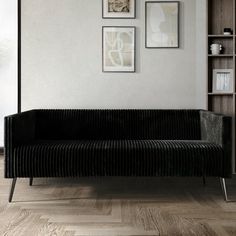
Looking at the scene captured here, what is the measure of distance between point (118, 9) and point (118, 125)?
0.94m

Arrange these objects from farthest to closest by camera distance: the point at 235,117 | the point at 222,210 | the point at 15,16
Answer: the point at 15,16 → the point at 235,117 → the point at 222,210

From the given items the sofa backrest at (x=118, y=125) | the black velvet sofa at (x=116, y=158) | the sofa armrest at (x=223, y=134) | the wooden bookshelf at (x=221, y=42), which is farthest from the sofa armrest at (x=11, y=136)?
the wooden bookshelf at (x=221, y=42)

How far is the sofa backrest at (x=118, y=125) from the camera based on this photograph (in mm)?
2930

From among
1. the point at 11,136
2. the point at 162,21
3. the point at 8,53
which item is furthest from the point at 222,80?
the point at 8,53

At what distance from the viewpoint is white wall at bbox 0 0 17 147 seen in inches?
137

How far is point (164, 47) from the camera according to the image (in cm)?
312

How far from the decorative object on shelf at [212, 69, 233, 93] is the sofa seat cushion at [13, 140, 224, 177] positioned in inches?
34.2

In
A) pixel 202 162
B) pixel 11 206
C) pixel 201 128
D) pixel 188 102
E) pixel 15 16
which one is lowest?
pixel 11 206

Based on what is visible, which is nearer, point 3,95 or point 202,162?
point 202,162

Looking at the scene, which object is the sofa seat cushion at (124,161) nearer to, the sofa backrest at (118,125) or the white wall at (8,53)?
the sofa backrest at (118,125)

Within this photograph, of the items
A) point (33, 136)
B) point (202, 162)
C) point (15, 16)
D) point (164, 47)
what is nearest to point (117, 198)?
point (202, 162)

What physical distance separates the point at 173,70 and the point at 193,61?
0.18 meters

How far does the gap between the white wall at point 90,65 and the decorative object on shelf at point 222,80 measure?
0.33 ft

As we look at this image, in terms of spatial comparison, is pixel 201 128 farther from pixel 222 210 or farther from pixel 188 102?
pixel 222 210
